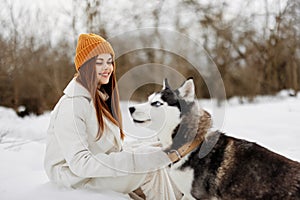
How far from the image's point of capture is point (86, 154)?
270 centimetres

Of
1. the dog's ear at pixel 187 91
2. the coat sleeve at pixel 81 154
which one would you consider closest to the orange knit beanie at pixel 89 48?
the coat sleeve at pixel 81 154

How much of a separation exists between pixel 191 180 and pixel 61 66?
34.7ft

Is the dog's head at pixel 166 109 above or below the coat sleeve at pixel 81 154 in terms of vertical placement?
above

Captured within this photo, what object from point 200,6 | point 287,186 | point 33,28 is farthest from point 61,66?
point 287,186

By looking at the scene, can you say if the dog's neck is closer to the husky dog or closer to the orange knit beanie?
the husky dog

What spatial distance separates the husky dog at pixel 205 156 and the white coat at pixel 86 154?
0.65 ft

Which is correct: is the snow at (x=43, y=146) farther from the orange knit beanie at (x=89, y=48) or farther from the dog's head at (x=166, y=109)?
the orange knit beanie at (x=89, y=48)

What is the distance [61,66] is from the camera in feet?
41.5

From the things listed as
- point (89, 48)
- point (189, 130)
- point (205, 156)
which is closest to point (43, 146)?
point (89, 48)

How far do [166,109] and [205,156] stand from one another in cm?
49

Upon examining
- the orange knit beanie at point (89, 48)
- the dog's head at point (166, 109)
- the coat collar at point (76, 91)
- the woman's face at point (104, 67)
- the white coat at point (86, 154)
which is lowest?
the white coat at point (86, 154)

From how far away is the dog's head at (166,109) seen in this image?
2.88 meters

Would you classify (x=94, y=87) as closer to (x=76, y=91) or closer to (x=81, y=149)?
(x=76, y=91)

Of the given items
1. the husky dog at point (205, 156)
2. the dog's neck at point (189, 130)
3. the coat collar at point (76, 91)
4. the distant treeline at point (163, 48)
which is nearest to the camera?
the husky dog at point (205, 156)
